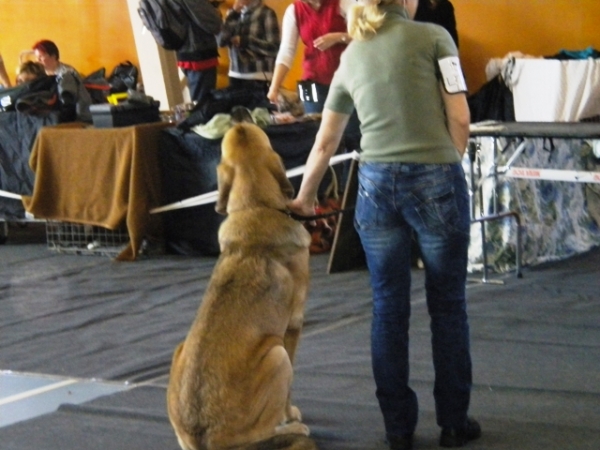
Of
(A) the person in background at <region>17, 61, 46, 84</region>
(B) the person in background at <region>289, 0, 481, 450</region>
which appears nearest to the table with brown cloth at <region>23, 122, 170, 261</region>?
(A) the person in background at <region>17, 61, 46, 84</region>

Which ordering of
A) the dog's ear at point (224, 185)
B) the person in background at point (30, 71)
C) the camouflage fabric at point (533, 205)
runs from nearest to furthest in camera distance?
1. the dog's ear at point (224, 185)
2. the camouflage fabric at point (533, 205)
3. the person in background at point (30, 71)

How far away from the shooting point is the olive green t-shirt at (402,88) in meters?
3.11

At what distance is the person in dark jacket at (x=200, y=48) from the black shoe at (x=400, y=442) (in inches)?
205

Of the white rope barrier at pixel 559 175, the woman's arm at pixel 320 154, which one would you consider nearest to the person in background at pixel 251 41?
the white rope barrier at pixel 559 175

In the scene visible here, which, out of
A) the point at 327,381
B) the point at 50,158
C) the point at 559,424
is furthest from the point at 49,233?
the point at 559,424

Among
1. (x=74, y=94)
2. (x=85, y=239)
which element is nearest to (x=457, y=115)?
(x=85, y=239)

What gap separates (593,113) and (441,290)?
4934 mm

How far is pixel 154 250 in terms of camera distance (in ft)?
24.7

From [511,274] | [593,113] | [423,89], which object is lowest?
[511,274]

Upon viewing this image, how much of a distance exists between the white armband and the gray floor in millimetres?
1221

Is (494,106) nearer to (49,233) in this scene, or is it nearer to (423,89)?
(49,233)

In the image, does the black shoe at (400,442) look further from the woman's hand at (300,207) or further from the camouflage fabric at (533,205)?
the camouflage fabric at (533,205)

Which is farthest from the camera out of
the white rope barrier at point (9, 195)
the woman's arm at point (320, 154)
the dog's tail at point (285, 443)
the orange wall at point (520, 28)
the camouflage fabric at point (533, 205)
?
the orange wall at point (520, 28)

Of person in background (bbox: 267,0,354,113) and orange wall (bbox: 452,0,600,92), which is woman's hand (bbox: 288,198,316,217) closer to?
person in background (bbox: 267,0,354,113)
